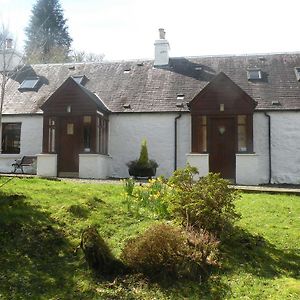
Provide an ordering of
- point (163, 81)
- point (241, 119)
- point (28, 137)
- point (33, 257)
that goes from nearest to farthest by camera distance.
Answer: point (33, 257)
point (241, 119)
point (28, 137)
point (163, 81)

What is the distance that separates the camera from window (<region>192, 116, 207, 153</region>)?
19056 mm

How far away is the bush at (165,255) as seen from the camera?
21.0 ft

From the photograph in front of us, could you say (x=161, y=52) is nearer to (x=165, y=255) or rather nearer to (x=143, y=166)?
(x=143, y=166)

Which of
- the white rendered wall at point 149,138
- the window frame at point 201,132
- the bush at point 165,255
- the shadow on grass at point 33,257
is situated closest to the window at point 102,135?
the white rendered wall at point 149,138

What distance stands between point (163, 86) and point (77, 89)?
4724 mm

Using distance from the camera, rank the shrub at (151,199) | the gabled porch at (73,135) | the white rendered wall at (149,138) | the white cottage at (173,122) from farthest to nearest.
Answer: the white rendered wall at (149,138) < the gabled porch at (73,135) < the white cottage at (173,122) < the shrub at (151,199)

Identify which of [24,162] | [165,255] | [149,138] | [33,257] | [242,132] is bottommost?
[33,257]

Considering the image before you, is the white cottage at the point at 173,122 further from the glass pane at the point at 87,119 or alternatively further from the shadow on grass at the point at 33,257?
the shadow on grass at the point at 33,257

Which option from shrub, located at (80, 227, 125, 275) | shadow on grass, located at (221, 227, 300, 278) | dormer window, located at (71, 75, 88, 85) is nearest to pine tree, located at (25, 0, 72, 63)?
dormer window, located at (71, 75, 88, 85)

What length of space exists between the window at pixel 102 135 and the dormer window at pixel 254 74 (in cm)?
772

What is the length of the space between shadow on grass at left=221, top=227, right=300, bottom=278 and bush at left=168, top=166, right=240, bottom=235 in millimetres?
409

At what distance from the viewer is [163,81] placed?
73.1 ft

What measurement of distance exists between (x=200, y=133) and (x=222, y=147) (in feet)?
3.91

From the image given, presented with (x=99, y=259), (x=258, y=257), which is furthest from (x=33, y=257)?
(x=258, y=257)
